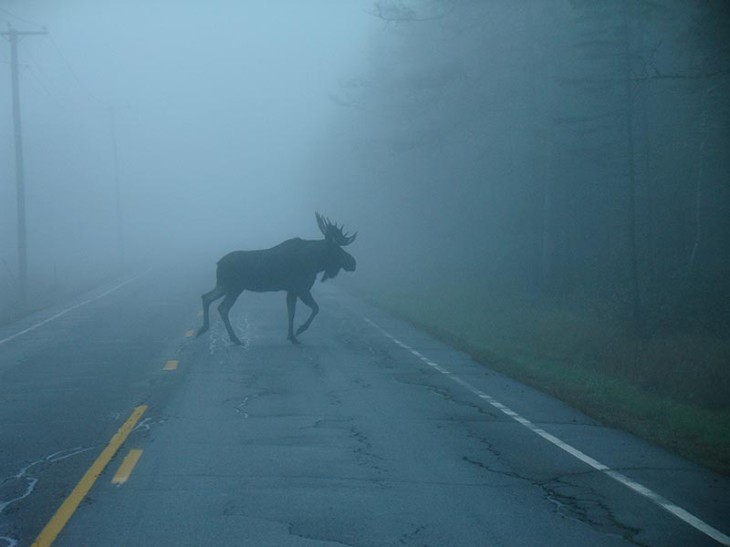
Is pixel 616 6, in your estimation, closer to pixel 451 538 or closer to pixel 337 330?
pixel 337 330

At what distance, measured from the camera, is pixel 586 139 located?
3434 cm

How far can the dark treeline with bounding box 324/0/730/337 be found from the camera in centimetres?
2427

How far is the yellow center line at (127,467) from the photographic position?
8.49 m

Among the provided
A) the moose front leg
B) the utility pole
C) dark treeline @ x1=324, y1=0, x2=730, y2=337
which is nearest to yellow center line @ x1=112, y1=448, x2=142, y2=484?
the moose front leg

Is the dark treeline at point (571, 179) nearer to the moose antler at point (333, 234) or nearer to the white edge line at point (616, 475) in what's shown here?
the moose antler at point (333, 234)

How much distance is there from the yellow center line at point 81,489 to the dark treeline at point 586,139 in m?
13.7

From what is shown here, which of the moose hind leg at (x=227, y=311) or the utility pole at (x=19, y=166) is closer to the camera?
the moose hind leg at (x=227, y=311)

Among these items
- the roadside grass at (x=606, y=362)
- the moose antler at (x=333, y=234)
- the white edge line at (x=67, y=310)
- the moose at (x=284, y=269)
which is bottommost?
the roadside grass at (x=606, y=362)

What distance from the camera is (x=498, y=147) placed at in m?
41.8

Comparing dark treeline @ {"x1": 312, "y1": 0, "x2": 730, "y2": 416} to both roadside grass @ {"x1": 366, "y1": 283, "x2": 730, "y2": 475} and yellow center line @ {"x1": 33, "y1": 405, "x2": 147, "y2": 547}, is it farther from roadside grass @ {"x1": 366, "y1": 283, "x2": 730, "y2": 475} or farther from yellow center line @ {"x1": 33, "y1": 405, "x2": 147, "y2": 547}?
yellow center line @ {"x1": 33, "y1": 405, "x2": 147, "y2": 547}

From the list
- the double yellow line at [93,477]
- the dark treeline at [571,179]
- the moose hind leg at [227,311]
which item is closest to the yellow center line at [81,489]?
the double yellow line at [93,477]

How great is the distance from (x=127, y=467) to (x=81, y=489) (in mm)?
862

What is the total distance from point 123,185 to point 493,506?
457 ft

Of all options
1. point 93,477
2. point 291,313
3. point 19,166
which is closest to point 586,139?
point 291,313
